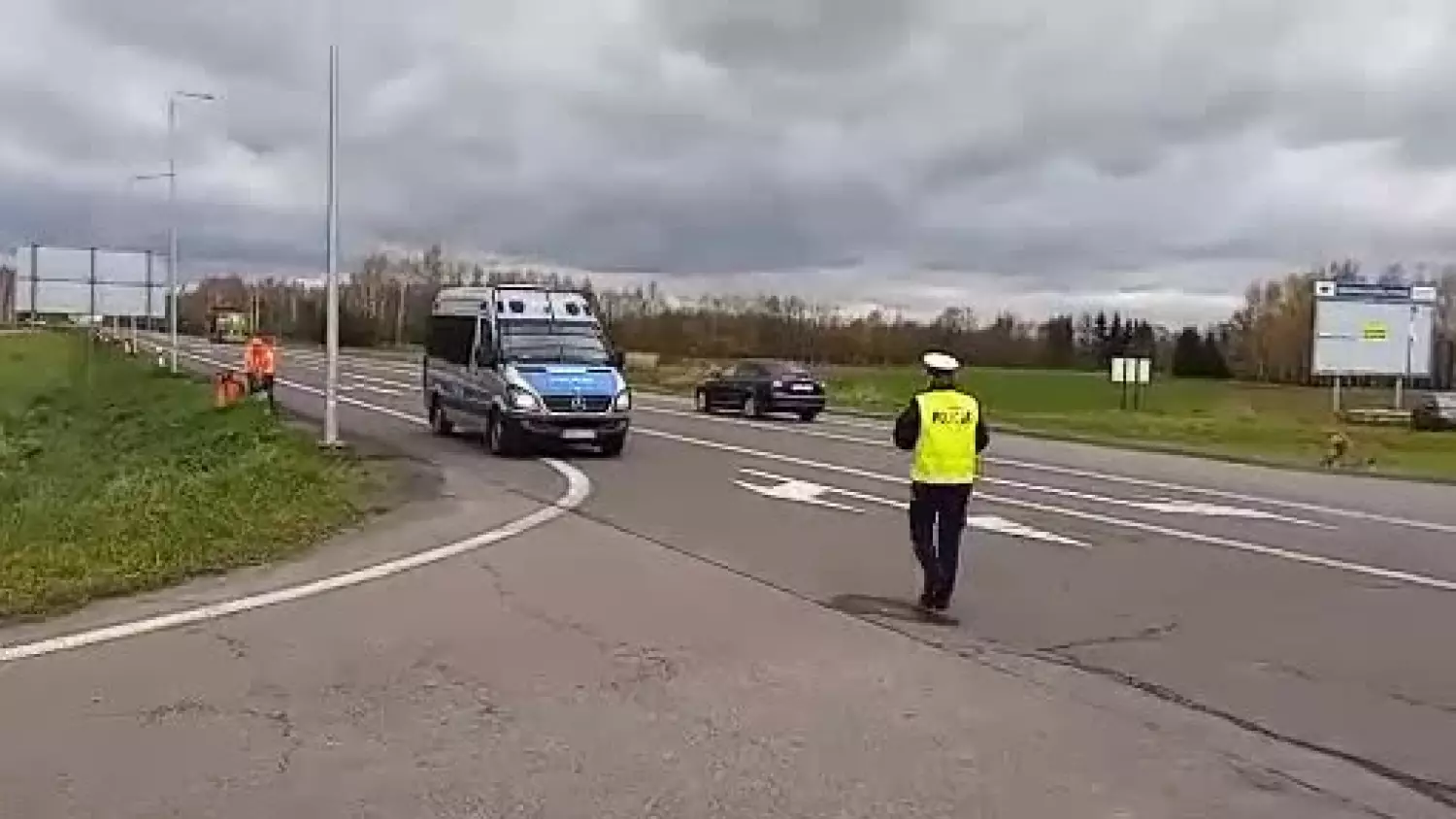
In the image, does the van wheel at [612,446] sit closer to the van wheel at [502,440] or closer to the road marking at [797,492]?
the van wheel at [502,440]

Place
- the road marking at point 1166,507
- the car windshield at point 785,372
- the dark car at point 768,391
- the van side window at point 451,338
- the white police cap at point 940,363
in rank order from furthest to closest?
the car windshield at point 785,372 → the dark car at point 768,391 → the van side window at point 451,338 → the road marking at point 1166,507 → the white police cap at point 940,363

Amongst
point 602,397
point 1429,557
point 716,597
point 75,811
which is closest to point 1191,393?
point 602,397

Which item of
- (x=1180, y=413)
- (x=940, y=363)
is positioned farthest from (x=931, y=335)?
(x=940, y=363)

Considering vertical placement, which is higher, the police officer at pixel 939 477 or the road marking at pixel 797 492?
the police officer at pixel 939 477

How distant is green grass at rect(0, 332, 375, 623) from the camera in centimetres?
1199

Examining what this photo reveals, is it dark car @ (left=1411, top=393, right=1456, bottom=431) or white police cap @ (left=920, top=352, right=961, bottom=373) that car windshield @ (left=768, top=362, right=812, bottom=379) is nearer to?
dark car @ (left=1411, top=393, right=1456, bottom=431)

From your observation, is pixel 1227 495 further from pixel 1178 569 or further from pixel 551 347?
pixel 551 347

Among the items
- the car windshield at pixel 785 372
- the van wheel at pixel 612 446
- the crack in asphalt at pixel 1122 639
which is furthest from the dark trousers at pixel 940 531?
the car windshield at pixel 785 372

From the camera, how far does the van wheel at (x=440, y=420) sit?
29312 mm

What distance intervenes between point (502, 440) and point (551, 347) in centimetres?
177

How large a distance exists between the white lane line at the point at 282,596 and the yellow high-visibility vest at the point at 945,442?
4.16 metres

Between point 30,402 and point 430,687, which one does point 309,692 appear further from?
point 30,402

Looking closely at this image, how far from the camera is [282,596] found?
36.6 ft

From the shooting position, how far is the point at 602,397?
24.9 meters
